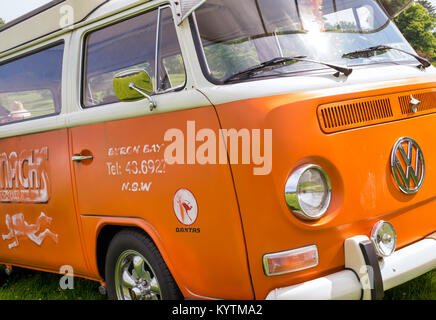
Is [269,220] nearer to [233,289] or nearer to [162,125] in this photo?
[233,289]

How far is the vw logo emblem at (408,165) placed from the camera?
2.95m

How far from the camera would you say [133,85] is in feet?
10.1

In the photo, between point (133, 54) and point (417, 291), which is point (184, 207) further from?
point (417, 291)

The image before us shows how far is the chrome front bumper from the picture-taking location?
2.55 m

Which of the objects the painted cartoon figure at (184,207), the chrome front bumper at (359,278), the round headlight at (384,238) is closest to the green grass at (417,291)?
the chrome front bumper at (359,278)

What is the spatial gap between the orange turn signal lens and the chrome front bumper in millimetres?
91

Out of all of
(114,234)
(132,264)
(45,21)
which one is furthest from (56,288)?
(45,21)

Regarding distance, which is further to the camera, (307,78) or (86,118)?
(86,118)

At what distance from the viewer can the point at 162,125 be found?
307cm

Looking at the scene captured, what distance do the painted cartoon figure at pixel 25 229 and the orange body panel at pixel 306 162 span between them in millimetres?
2013

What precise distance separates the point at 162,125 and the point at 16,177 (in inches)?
75.3

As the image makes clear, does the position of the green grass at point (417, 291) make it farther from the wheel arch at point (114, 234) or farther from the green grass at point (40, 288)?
the green grass at point (40, 288)
